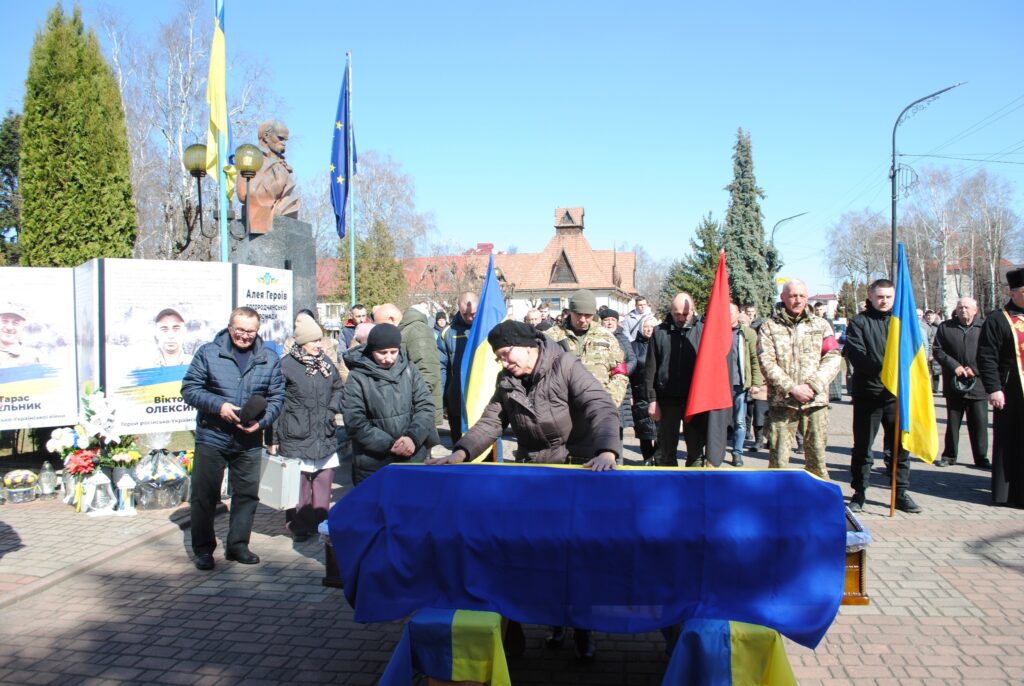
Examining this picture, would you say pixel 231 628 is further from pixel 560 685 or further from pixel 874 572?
pixel 874 572

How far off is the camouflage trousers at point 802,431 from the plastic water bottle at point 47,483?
7.43 metres

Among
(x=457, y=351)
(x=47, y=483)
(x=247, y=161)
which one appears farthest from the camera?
(x=247, y=161)

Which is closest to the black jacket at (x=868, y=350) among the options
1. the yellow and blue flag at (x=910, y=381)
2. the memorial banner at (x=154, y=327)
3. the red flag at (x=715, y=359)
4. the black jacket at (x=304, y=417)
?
the yellow and blue flag at (x=910, y=381)

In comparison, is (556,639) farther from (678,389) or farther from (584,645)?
(678,389)

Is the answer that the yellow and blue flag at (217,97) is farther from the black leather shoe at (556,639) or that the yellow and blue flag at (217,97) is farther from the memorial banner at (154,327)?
the black leather shoe at (556,639)

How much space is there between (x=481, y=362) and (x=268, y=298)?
321cm

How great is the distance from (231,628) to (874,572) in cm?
→ 445

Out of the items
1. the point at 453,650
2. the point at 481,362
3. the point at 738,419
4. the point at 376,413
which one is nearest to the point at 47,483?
the point at 376,413

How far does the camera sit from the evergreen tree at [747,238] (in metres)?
39.8

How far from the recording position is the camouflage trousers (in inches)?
265

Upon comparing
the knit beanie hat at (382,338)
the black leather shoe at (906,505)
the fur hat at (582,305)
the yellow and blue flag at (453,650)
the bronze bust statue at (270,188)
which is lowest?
the black leather shoe at (906,505)

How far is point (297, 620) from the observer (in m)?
4.87

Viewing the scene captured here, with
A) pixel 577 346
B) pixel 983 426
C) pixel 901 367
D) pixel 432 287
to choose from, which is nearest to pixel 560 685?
pixel 577 346

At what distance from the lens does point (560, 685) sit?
3939 millimetres
